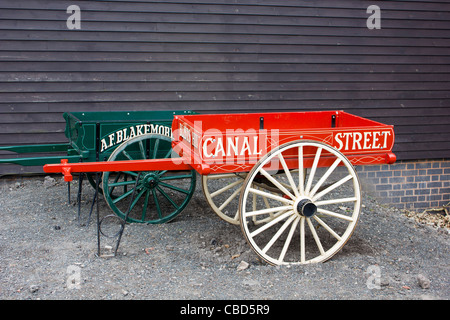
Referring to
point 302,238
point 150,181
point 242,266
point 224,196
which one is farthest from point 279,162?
point 224,196

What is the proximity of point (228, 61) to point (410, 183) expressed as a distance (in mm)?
3618

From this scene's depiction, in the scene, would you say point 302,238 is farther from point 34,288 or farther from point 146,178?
point 34,288

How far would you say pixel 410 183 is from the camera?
306 inches

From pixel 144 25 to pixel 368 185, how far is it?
167 inches

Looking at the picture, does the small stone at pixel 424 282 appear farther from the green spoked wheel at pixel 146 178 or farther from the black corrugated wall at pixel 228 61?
the black corrugated wall at pixel 228 61

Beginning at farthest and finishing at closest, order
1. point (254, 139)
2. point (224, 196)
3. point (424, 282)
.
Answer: point (224, 196), point (254, 139), point (424, 282)

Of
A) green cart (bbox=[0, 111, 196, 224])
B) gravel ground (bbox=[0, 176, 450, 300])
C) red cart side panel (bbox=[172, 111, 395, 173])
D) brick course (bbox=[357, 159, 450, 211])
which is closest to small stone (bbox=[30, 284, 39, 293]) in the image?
gravel ground (bbox=[0, 176, 450, 300])

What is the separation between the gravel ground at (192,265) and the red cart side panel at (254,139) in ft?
2.89

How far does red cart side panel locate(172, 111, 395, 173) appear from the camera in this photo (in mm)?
3896

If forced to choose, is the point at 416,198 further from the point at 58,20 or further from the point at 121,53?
the point at 58,20

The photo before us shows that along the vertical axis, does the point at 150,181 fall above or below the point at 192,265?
above

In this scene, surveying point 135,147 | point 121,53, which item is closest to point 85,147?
point 135,147

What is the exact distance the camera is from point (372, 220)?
5773 millimetres

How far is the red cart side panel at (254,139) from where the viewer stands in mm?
3896
